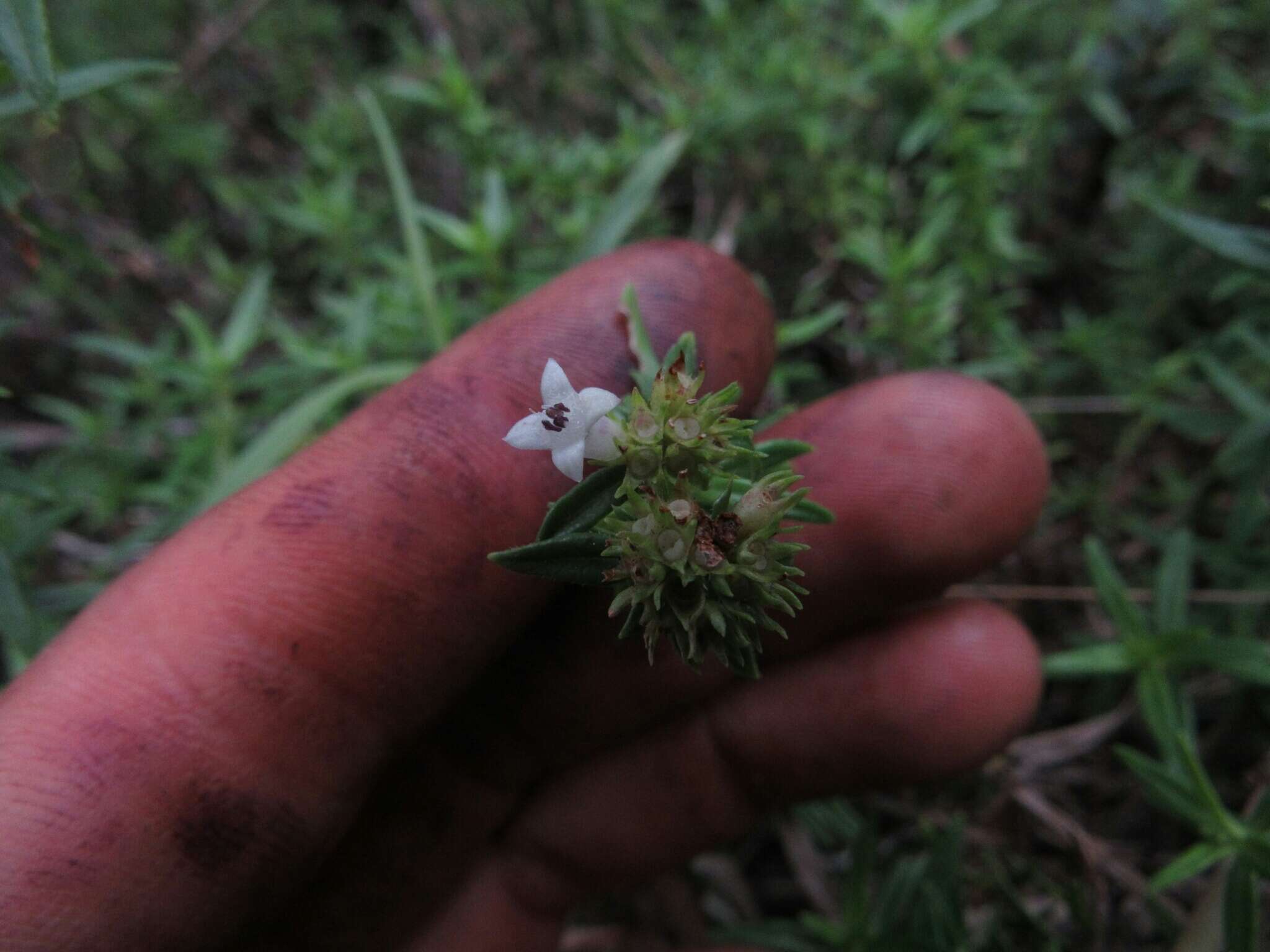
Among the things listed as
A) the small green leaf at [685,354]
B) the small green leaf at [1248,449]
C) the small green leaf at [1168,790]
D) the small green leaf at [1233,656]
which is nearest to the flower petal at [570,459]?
the small green leaf at [685,354]

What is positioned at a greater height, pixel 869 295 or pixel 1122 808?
pixel 869 295

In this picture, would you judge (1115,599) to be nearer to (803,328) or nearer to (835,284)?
(803,328)

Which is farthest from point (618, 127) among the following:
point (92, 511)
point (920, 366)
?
point (92, 511)

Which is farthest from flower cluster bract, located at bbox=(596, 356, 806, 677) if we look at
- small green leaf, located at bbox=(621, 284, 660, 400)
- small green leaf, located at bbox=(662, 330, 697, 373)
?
small green leaf, located at bbox=(621, 284, 660, 400)

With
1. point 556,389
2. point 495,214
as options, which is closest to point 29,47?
point 556,389

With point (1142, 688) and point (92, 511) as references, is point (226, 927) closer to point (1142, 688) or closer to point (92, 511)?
point (92, 511)

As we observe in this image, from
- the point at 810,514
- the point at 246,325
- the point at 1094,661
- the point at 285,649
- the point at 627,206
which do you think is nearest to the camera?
the point at 810,514

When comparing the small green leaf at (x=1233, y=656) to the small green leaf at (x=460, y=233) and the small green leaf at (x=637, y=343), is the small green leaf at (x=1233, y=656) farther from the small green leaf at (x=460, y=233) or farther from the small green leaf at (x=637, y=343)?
the small green leaf at (x=460, y=233)
